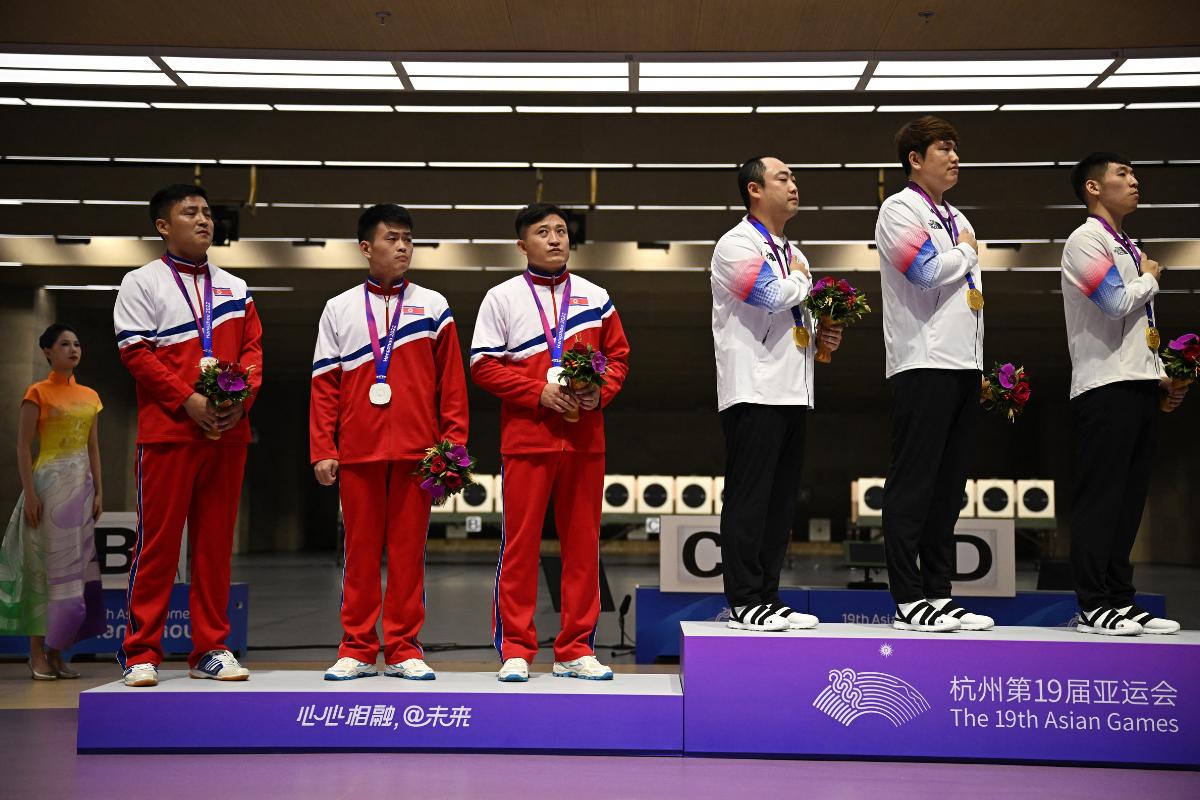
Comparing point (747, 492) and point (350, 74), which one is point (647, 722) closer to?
point (747, 492)

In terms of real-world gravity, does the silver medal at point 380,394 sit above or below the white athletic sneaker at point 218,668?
above

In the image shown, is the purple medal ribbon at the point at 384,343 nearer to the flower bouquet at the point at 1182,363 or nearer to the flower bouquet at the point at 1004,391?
the flower bouquet at the point at 1004,391

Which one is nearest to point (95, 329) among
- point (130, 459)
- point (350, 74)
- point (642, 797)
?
point (130, 459)

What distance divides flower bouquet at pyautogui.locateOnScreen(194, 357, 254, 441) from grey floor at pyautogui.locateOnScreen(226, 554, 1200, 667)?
2.89 metres

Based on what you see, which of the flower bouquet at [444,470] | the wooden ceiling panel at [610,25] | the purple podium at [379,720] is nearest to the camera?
the purple podium at [379,720]

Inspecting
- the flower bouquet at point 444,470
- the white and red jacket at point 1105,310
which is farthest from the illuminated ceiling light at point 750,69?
the flower bouquet at point 444,470

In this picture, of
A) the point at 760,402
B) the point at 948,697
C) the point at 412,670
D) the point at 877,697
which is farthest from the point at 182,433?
the point at 948,697

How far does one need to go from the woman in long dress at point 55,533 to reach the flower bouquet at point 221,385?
2463 millimetres

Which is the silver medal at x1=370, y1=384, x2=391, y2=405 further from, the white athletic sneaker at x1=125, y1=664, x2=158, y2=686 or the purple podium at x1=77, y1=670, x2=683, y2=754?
the white athletic sneaker at x1=125, y1=664, x2=158, y2=686

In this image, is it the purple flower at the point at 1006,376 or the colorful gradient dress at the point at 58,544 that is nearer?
the purple flower at the point at 1006,376

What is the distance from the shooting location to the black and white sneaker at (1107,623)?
4090 mm

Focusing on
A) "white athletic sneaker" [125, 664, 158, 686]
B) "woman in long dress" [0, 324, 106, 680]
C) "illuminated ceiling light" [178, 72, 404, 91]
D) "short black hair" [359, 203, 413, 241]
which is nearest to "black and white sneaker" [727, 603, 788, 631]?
"short black hair" [359, 203, 413, 241]

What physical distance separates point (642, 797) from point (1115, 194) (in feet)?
10.5

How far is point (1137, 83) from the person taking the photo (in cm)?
729
